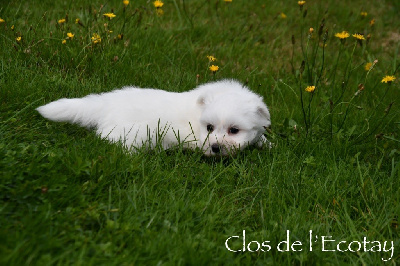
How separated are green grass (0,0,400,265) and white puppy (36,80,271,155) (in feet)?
0.44

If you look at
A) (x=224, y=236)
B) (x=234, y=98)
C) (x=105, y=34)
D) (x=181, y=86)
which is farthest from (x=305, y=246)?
(x=105, y=34)

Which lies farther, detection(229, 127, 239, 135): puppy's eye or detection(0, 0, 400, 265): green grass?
detection(229, 127, 239, 135): puppy's eye

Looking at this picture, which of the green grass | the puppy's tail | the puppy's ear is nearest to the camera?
the green grass

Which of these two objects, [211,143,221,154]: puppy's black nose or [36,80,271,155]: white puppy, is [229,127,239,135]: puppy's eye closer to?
[36,80,271,155]: white puppy

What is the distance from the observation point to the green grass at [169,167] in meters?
2.21

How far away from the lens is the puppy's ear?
359 cm

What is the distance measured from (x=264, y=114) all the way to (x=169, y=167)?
36.3 inches

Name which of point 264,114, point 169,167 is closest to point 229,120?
point 264,114

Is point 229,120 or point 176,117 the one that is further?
point 176,117

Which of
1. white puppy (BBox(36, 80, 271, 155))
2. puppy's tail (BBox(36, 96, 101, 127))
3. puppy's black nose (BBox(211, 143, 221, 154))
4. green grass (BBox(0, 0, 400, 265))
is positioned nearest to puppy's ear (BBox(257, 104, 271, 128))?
white puppy (BBox(36, 80, 271, 155))

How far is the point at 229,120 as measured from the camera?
341 cm

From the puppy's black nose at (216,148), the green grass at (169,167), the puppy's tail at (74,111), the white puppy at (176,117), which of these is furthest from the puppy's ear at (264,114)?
the puppy's tail at (74,111)

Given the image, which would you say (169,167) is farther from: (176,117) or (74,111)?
(74,111)

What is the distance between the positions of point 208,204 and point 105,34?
2383mm
